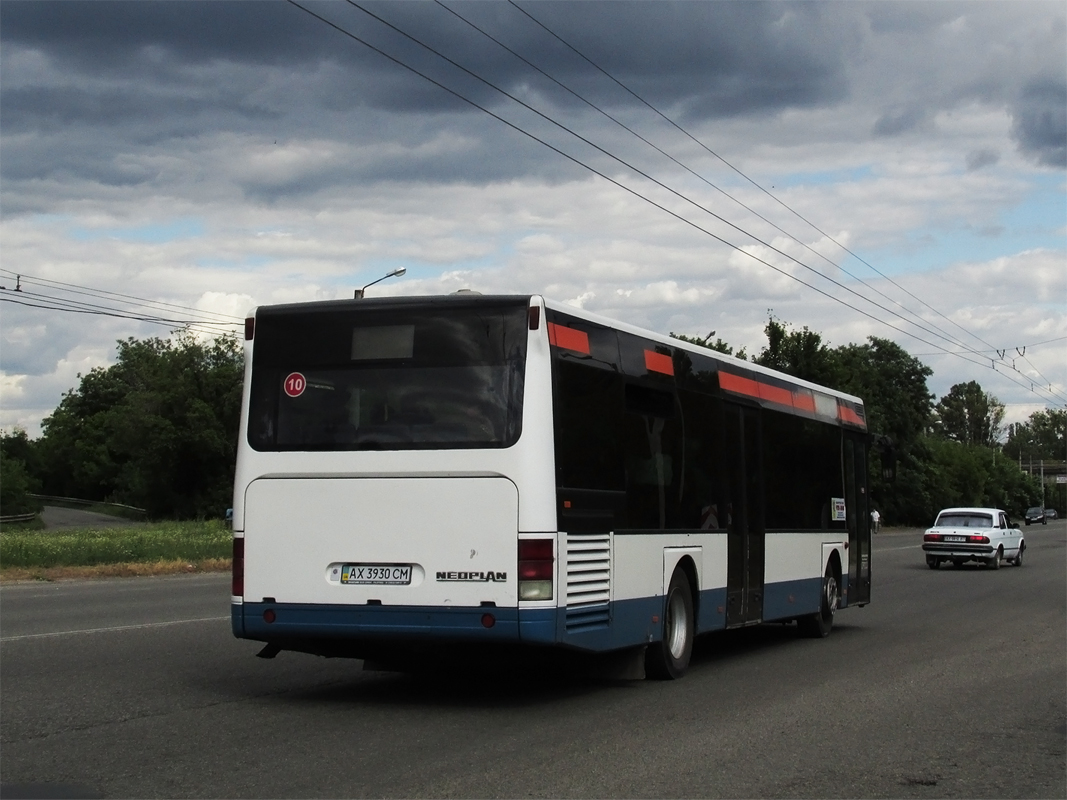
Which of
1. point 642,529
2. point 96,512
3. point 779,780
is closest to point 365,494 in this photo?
point 642,529

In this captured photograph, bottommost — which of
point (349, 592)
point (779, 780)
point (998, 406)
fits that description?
point (779, 780)

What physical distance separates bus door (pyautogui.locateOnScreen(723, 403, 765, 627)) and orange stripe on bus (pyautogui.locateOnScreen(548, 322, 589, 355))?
338 centimetres

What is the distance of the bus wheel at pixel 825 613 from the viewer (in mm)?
17094

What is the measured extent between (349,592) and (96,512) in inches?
3851

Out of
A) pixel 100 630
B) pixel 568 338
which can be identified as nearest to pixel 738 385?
pixel 568 338

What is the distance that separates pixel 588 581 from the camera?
10.3 metres

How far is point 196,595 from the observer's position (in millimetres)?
22359

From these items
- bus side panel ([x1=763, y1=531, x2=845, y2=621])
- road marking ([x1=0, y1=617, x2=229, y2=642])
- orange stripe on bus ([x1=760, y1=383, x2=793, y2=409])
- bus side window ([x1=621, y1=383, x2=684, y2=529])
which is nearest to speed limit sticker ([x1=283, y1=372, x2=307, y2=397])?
bus side window ([x1=621, y1=383, x2=684, y2=529])

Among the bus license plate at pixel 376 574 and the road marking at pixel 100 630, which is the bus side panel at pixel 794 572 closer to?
the bus license plate at pixel 376 574

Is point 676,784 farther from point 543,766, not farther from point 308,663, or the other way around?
point 308,663

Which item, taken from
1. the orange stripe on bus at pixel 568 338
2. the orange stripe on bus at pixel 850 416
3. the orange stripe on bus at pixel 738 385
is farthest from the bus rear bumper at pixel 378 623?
the orange stripe on bus at pixel 850 416

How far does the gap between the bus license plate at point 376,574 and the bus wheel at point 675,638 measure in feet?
9.05

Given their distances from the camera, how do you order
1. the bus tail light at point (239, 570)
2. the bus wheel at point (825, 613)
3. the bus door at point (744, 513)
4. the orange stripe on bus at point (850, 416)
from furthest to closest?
the orange stripe on bus at point (850, 416) → the bus wheel at point (825, 613) → the bus door at point (744, 513) → the bus tail light at point (239, 570)

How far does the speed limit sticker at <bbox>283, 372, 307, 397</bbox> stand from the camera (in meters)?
10.5
